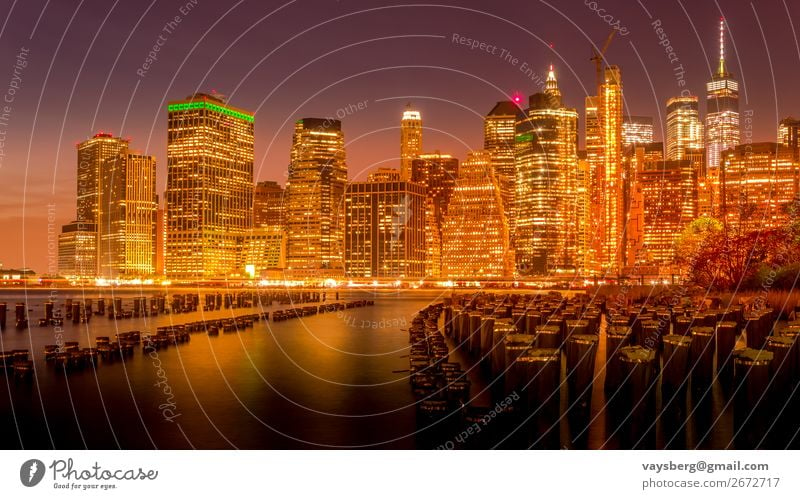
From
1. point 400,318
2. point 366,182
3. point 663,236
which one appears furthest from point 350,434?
point 663,236

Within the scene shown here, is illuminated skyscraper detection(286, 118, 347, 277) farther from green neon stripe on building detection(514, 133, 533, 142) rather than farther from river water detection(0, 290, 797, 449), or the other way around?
river water detection(0, 290, 797, 449)

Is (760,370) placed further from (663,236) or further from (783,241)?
(663,236)

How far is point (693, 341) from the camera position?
1628 centimetres

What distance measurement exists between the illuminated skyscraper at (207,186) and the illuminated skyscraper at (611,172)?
9170 centimetres

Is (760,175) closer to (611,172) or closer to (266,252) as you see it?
(611,172)

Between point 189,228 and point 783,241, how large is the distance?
126 metres

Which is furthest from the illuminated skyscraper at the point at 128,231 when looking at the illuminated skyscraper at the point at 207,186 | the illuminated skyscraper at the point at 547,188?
the illuminated skyscraper at the point at 547,188

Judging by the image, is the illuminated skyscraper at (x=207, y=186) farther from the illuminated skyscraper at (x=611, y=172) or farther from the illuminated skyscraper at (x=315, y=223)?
the illuminated skyscraper at (x=611, y=172)

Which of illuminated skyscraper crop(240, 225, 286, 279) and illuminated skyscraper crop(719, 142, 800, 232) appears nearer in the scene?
illuminated skyscraper crop(719, 142, 800, 232)

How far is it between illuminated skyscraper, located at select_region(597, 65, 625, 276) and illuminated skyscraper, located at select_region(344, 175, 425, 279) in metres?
49.3
